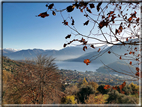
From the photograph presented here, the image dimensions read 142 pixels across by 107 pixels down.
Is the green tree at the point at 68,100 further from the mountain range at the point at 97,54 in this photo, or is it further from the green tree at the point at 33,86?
the mountain range at the point at 97,54

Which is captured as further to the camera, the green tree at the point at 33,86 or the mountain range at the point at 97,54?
the green tree at the point at 33,86

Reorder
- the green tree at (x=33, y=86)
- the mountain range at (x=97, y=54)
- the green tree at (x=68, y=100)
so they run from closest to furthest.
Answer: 1. the mountain range at (x=97, y=54)
2. the green tree at (x=33, y=86)
3. the green tree at (x=68, y=100)

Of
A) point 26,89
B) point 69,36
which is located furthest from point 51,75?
point 69,36

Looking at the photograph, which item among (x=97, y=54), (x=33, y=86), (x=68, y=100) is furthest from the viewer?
(x=68, y=100)

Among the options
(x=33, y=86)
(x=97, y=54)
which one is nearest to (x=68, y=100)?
(x=33, y=86)

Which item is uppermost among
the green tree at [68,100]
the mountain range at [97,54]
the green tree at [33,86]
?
the mountain range at [97,54]

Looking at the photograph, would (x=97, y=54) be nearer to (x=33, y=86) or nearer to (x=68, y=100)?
(x=33, y=86)

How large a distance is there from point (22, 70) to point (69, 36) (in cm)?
529

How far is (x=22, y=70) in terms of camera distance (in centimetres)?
507

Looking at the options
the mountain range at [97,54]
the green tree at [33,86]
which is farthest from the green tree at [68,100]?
the mountain range at [97,54]

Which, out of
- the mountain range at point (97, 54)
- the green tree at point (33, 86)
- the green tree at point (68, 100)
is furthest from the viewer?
the green tree at point (68, 100)

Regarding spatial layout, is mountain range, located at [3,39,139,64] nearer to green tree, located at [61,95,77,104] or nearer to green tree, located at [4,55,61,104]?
green tree, located at [4,55,61,104]

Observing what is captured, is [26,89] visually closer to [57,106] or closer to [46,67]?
[46,67]

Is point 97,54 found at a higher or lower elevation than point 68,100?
higher
